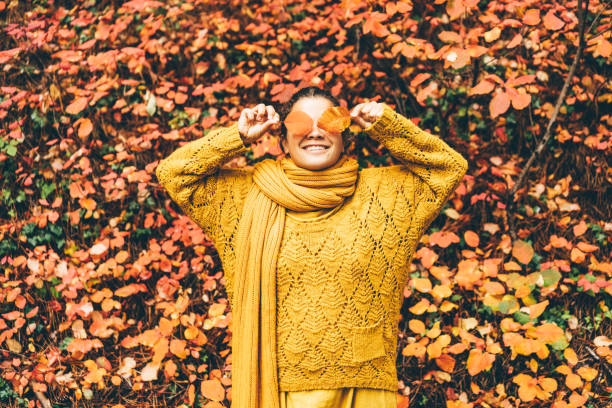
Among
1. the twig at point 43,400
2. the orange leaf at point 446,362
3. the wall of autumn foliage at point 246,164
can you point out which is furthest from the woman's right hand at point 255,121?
the twig at point 43,400

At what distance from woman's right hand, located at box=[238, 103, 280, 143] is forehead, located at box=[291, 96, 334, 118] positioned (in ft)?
0.37

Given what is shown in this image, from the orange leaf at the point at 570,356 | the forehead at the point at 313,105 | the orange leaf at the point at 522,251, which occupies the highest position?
the forehead at the point at 313,105

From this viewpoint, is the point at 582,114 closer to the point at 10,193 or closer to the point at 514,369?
the point at 514,369

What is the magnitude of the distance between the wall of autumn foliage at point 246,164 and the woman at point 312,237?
3.53 ft

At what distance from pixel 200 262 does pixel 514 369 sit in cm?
220

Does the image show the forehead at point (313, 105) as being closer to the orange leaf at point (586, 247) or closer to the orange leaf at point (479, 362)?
the orange leaf at point (479, 362)

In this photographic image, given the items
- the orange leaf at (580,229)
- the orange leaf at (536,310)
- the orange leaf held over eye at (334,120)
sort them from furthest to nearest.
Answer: the orange leaf at (580,229) → the orange leaf at (536,310) → the orange leaf held over eye at (334,120)

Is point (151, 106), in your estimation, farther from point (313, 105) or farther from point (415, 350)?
point (415, 350)

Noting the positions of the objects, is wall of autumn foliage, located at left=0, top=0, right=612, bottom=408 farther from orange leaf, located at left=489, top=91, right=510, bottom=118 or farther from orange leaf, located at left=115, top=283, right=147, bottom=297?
orange leaf, located at left=489, top=91, right=510, bottom=118

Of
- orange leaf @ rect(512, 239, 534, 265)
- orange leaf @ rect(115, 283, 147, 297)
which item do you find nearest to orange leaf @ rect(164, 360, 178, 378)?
orange leaf @ rect(115, 283, 147, 297)

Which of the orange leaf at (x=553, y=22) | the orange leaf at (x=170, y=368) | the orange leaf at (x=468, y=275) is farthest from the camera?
the orange leaf at (x=468, y=275)

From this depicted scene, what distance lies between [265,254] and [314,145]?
0.44 metres

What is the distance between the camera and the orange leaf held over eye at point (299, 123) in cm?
174

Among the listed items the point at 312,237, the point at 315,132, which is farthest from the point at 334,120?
the point at 312,237
